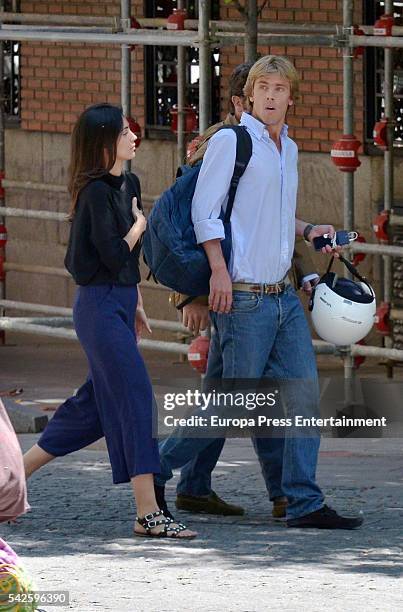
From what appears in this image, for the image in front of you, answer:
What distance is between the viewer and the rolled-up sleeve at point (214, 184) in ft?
25.9

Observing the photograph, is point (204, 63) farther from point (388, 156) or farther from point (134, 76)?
point (134, 76)

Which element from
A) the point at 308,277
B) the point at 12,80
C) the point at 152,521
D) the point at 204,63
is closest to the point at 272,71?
the point at 308,277

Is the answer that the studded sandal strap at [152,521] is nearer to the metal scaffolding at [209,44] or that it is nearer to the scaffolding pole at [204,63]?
the metal scaffolding at [209,44]

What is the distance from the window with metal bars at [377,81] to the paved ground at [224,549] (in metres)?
3.99

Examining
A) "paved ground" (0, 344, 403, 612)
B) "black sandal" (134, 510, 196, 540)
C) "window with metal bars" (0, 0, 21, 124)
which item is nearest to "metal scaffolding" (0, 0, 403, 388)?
"paved ground" (0, 344, 403, 612)

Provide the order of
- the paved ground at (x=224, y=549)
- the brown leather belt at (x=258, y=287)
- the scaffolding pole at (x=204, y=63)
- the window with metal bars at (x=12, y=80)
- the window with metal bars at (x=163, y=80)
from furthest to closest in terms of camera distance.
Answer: the window with metal bars at (x=12, y=80) < the window with metal bars at (x=163, y=80) < the scaffolding pole at (x=204, y=63) < the brown leather belt at (x=258, y=287) < the paved ground at (x=224, y=549)

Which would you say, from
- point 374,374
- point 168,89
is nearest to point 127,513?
point 374,374

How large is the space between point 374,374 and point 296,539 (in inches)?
211

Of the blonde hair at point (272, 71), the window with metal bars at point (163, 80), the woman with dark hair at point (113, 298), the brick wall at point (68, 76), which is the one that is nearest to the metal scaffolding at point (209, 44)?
the window with metal bars at point (163, 80)

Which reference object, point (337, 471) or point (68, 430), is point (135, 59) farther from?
point (68, 430)

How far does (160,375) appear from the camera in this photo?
1360cm

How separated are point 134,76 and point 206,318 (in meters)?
7.19

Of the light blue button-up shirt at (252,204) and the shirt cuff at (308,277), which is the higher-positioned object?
the light blue button-up shirt at (252,204)

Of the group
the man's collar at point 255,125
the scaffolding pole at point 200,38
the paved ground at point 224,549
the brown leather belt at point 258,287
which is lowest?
the paved ground at point 224,549
